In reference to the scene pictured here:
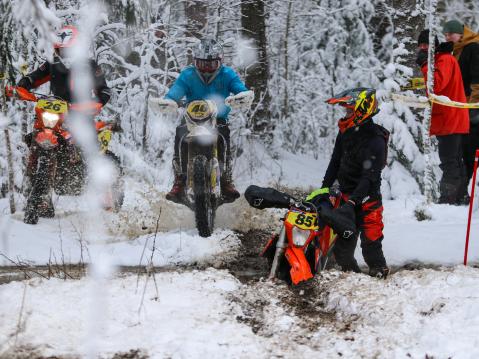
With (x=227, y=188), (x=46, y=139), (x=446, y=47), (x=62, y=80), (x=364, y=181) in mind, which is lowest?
(x=227, y=188)

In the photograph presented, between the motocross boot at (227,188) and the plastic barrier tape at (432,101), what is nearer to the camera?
the motocross boot at (227,188)

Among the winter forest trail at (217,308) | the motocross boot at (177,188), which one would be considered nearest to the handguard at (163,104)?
the motocross boot at (177,188)

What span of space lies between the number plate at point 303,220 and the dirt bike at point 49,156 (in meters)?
3.29

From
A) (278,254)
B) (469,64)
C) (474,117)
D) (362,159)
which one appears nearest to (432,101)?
(474,117)

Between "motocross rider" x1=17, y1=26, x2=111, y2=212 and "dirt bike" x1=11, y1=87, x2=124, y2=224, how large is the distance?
0.07 m

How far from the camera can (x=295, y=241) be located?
5059mm

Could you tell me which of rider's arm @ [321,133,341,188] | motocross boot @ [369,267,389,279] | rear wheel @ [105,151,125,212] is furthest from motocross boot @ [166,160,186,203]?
motocross boot @ [369,267,389,279]

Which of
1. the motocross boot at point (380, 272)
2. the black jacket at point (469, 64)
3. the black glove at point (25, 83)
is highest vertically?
the black jacket at point (469, 64)

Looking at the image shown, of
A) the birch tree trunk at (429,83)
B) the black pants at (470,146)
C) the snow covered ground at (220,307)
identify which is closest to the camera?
the snow covered ground at (220,307)

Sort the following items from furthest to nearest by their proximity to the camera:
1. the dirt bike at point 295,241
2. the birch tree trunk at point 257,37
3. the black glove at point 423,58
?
the birch tree trunk at point 257,37 → the black glove at point 423,58 → the dirt bike at point 295,241

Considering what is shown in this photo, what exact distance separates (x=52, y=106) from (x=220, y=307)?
380cm

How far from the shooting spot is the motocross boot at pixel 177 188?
6868 millimetres

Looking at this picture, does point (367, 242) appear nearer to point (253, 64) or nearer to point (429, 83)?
point (429, 83)

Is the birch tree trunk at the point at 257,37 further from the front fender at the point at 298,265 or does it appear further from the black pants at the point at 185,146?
the front fender at the point at 298,265
